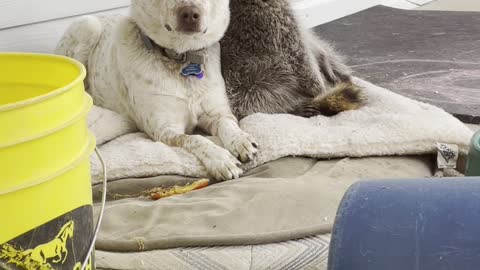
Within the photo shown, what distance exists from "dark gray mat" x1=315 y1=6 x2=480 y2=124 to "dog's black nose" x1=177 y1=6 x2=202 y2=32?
1.26 meters

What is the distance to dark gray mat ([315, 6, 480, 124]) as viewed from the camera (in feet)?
10.6

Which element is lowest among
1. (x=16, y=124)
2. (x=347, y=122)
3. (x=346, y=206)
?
(x=347, y=122)

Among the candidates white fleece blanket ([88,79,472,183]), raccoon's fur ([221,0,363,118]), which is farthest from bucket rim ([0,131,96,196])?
raccoon's fur ([221,0,363,118])

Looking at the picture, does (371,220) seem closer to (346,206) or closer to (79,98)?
(346,206)

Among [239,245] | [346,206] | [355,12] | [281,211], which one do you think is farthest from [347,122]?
[355,12]

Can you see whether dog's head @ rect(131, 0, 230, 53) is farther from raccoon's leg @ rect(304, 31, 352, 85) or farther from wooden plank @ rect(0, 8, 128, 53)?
wooden plank @ rect(0, 8, 128, 53)

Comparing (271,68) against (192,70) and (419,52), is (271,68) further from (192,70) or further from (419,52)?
(419,52)

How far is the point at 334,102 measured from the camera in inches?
102

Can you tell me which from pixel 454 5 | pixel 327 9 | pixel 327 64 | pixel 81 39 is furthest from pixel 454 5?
pixel 81 39

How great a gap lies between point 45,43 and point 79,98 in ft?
6.88

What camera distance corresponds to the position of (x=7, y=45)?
2.92 metres

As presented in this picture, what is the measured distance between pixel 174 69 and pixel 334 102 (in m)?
0.64

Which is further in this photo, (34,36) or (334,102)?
(34,36)

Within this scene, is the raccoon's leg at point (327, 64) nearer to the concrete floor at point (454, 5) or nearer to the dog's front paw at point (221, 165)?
the dog's front paw at point (221, 165)
